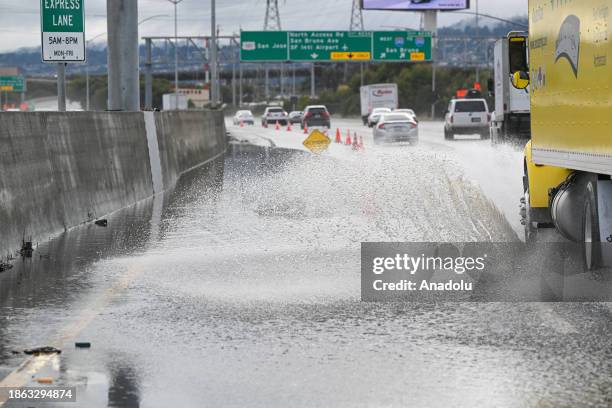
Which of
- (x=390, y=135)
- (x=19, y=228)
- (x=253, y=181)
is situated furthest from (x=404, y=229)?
(x=390, y=135)

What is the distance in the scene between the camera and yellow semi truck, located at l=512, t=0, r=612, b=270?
11.2 metres

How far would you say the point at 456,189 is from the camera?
22.8 m

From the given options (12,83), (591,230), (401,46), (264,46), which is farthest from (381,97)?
(591,230)

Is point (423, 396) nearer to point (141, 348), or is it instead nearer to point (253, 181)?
point (141, 348)

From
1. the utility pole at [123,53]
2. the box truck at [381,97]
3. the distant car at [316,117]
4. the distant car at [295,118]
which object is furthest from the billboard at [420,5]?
the utility pole at [123,53]

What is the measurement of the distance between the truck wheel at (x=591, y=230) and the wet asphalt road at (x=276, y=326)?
1467 millimetres

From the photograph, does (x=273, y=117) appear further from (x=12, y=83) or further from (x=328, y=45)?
(x=12, y=83)

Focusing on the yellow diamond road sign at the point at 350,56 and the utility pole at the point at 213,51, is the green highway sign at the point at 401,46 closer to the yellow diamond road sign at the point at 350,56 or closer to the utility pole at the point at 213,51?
the yellow diamond road sign at the point at 350,56

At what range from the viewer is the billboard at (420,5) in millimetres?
127688

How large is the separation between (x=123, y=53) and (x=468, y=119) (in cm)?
3541

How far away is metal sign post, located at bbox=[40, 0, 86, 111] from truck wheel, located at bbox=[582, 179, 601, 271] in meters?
12.8

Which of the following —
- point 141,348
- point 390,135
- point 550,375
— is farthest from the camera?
point 390,135

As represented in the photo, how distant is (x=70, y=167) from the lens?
1722 cm

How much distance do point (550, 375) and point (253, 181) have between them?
20.4m
